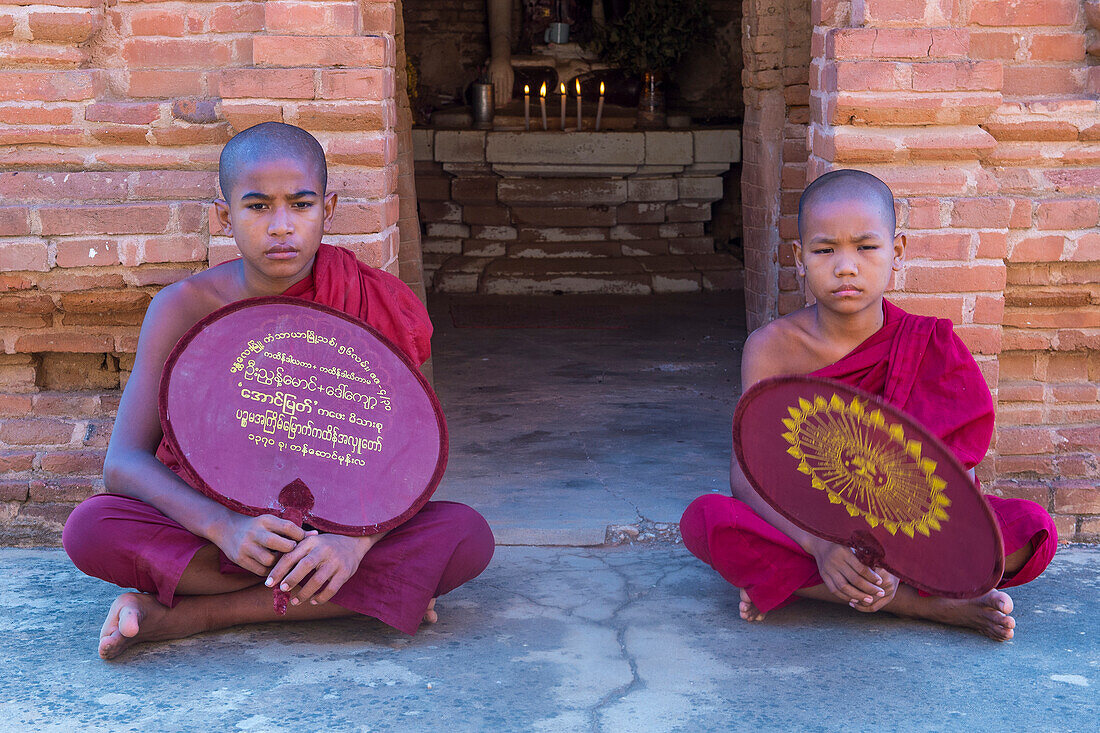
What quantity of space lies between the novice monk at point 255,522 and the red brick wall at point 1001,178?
4.37 feet

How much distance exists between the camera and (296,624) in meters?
2.53

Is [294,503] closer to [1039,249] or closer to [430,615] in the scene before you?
[430,615]

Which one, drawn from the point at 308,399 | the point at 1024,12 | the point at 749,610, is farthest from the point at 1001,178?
the point at 308,399

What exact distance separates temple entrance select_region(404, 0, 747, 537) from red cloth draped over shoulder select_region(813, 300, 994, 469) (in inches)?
41.9

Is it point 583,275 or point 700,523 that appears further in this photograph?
point 583,275

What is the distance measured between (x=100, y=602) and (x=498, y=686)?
1.06 meters

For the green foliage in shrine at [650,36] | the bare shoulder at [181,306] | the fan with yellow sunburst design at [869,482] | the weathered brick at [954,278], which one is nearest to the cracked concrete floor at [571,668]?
the fan with yellow sunburst design at [869,482]

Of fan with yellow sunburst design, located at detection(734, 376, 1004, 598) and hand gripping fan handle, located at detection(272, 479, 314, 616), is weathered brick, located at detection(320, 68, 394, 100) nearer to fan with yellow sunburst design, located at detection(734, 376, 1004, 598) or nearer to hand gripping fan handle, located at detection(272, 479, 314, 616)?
hand gripping fan handle, located at detection(272, 479, 314, 616)

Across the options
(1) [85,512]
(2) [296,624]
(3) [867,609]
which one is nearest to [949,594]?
(3) [867,609]

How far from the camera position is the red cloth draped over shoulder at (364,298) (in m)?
2.52

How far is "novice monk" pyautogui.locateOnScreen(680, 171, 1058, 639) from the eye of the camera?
247 centimetres

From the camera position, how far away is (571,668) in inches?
90.9

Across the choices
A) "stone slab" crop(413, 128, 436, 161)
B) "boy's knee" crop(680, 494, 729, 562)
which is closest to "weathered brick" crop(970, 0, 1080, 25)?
"boy's knee" crop(680, 494, 729, 562)

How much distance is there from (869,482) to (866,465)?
40mm
